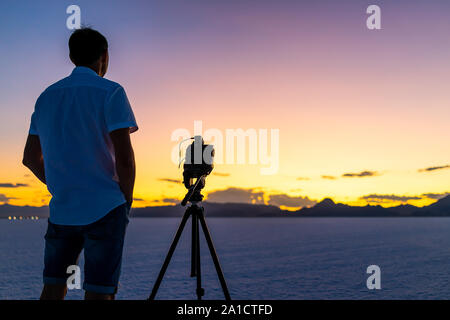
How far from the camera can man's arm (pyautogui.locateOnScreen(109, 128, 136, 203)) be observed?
1.72 m

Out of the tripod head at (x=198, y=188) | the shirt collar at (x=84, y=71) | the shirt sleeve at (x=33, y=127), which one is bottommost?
the tripod head at (x=198, y=188)

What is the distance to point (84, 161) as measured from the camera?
68.1 inches

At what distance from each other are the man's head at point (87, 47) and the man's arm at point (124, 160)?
46 cm

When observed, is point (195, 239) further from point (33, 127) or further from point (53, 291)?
point (33, 127)

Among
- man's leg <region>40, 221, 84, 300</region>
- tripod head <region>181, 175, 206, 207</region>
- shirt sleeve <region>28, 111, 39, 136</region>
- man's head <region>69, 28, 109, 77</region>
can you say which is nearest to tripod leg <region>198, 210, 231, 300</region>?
tripod head <region>181, 175, 206, 207</region>

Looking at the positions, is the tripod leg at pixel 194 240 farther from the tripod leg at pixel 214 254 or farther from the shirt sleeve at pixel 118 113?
the shirt sleeve at pixel 118 113

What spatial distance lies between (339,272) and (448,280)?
13.9m

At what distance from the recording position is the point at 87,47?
6.23 ft

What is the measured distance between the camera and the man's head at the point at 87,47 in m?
1.90

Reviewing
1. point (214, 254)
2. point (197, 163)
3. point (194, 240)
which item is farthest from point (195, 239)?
point (197, 163)

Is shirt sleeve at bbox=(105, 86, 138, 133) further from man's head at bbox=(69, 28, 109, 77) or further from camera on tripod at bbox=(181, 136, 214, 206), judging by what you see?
camera on tripod at bbox=(181, 136, 214, 206)

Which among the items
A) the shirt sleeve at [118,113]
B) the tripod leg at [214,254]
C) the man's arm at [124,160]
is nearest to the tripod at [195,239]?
the tripod leg at [214,254]

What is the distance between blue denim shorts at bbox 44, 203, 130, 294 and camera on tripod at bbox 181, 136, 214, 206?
49.2 inches
